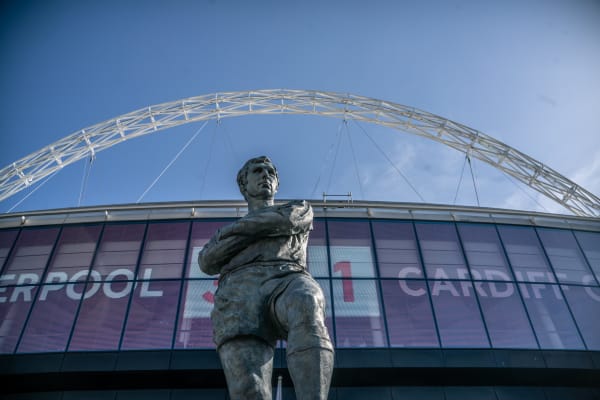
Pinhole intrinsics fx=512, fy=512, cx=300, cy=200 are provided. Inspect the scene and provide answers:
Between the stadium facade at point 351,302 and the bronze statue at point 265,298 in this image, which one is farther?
the stadium facade at point 351,302

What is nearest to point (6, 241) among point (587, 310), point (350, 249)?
point (350, 249)

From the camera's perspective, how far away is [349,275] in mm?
19625

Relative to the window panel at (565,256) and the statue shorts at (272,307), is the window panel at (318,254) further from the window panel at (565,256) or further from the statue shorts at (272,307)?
the statue shorts at (272,307)

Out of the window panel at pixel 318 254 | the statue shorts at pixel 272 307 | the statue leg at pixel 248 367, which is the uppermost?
the window panel at pixel 318 254

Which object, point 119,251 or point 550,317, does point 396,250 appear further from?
point 119,251

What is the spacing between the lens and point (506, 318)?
1916 cm

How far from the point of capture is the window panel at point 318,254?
19.7 meters

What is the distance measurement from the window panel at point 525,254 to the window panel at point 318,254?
777 cm

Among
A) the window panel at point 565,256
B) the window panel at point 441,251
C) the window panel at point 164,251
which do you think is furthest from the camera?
the window panel at point 565,256

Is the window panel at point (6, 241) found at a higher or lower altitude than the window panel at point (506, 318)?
higher

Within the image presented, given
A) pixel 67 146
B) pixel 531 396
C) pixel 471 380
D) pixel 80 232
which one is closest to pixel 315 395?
pixel 471 380

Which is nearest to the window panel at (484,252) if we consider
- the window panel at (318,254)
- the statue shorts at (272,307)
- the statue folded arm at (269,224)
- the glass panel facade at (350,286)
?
the glass panel facade at (350,286)

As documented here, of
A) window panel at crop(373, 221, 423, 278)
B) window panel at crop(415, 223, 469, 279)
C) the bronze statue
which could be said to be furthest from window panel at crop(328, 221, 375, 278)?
Answer: the bronze statue

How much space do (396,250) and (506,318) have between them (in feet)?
15.6
